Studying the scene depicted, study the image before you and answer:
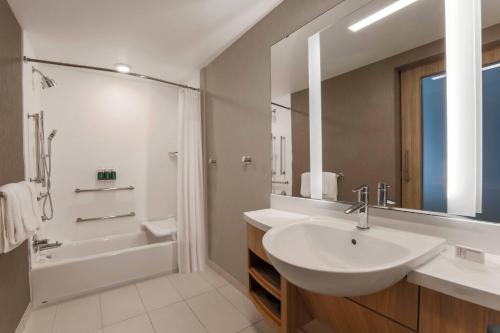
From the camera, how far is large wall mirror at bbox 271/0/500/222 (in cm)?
86

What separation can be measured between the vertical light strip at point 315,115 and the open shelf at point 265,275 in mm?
543

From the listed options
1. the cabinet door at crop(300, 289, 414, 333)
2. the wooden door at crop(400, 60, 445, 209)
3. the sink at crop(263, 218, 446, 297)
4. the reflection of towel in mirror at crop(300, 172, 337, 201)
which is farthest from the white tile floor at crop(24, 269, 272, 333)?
the wooden door at crop(400, 60, 445, 209)

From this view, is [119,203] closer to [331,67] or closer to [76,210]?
[76,210]

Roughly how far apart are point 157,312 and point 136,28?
7.82 feet

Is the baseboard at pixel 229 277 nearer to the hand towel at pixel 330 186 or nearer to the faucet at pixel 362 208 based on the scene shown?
the hand towel at pixel 330 186

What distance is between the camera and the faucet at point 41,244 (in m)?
2.11

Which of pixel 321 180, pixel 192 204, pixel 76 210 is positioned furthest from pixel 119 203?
pixel 321 180

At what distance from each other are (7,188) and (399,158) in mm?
2170

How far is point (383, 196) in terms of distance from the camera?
110 cm

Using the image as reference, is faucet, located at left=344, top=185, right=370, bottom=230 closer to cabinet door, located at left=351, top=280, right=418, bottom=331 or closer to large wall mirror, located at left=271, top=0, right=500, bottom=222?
large wall mirror, located at left=271, top=0, right=500, bottom=222

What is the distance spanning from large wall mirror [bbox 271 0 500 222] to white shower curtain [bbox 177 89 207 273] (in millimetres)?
1295

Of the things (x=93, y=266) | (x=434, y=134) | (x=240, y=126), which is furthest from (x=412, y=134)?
(x=93, y=266)

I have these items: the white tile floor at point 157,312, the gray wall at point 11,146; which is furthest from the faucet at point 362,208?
the gray wall at point 11,146

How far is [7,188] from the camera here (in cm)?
130
